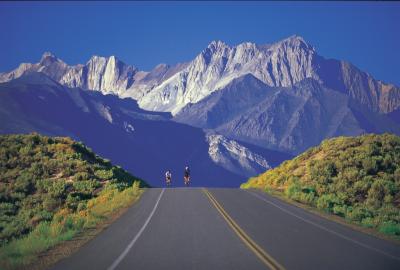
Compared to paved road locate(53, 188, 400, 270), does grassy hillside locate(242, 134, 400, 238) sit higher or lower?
higher

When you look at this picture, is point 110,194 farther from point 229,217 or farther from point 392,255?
point 392,255

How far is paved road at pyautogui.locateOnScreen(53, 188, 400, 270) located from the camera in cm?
1346

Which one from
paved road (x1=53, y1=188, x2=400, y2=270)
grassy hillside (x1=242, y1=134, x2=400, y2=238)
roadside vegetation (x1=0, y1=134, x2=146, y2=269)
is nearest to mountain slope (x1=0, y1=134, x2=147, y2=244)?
roadside vegetation (x1=0, y1=134, x2=146, y2=269)

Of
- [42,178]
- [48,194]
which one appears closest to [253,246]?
[48,194]

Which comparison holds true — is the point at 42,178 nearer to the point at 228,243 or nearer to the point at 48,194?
the point at 48,194

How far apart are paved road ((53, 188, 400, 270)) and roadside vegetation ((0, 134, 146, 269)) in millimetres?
1478

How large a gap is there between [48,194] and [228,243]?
21.2 metres

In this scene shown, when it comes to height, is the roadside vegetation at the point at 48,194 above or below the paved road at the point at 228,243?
above

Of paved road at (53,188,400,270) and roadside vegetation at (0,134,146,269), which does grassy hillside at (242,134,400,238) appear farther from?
roadside vegetation at (0,134,146,269)

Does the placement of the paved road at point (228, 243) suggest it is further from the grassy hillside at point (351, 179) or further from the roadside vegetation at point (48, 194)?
the grassy hillside at point (351, 179)

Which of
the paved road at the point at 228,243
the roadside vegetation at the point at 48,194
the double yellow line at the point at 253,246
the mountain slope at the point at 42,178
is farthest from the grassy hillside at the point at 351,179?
the mountain slope at the point at 42,178

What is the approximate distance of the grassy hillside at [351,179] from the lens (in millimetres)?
28109

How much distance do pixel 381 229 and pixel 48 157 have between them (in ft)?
102

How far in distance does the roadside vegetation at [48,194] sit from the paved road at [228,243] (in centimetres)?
148
